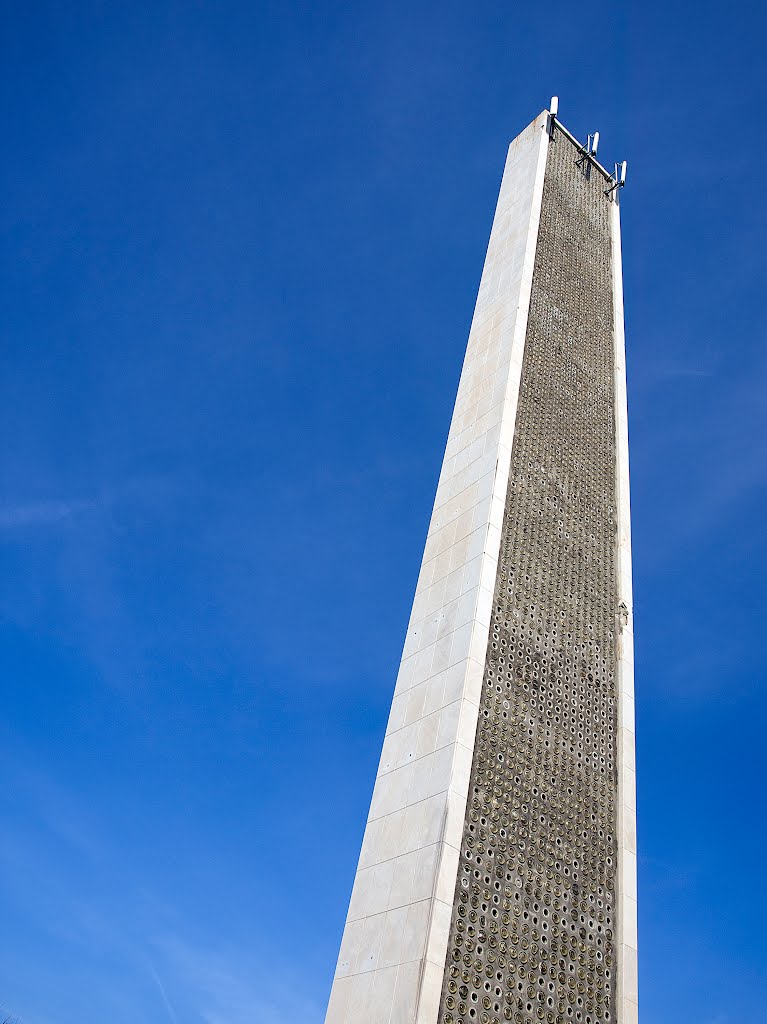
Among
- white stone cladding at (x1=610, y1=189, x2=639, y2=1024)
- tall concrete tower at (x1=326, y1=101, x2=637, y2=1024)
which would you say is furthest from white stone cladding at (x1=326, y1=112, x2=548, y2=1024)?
white stone cladding at (x1=610, y1=189, x2=639, y2=1024)

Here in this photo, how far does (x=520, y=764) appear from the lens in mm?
9008

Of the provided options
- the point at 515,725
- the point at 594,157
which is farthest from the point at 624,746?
the point at 594,157

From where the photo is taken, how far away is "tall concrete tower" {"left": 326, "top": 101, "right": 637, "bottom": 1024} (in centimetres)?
771

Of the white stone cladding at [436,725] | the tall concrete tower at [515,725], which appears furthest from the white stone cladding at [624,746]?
the white stone cladding at [436,725]

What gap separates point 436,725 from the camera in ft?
A: 29.5

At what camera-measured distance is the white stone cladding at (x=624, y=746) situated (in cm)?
867

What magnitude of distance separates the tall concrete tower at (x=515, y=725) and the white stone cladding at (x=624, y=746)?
2cm

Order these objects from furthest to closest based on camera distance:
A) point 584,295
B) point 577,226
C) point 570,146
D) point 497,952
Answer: point 570,146, point 577,226, point 584,295, point 497,952

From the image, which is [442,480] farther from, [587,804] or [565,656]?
[587,804]

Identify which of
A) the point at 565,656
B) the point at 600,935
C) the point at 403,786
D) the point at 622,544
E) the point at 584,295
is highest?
the point at 584,295

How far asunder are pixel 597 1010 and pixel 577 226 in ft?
43.4

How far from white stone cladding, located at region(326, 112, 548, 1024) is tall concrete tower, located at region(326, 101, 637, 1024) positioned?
2cm

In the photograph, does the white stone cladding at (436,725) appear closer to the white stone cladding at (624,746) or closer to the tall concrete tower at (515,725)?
the tall concrete tower at (515,725)

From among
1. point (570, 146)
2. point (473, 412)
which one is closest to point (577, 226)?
point (570, 146)
